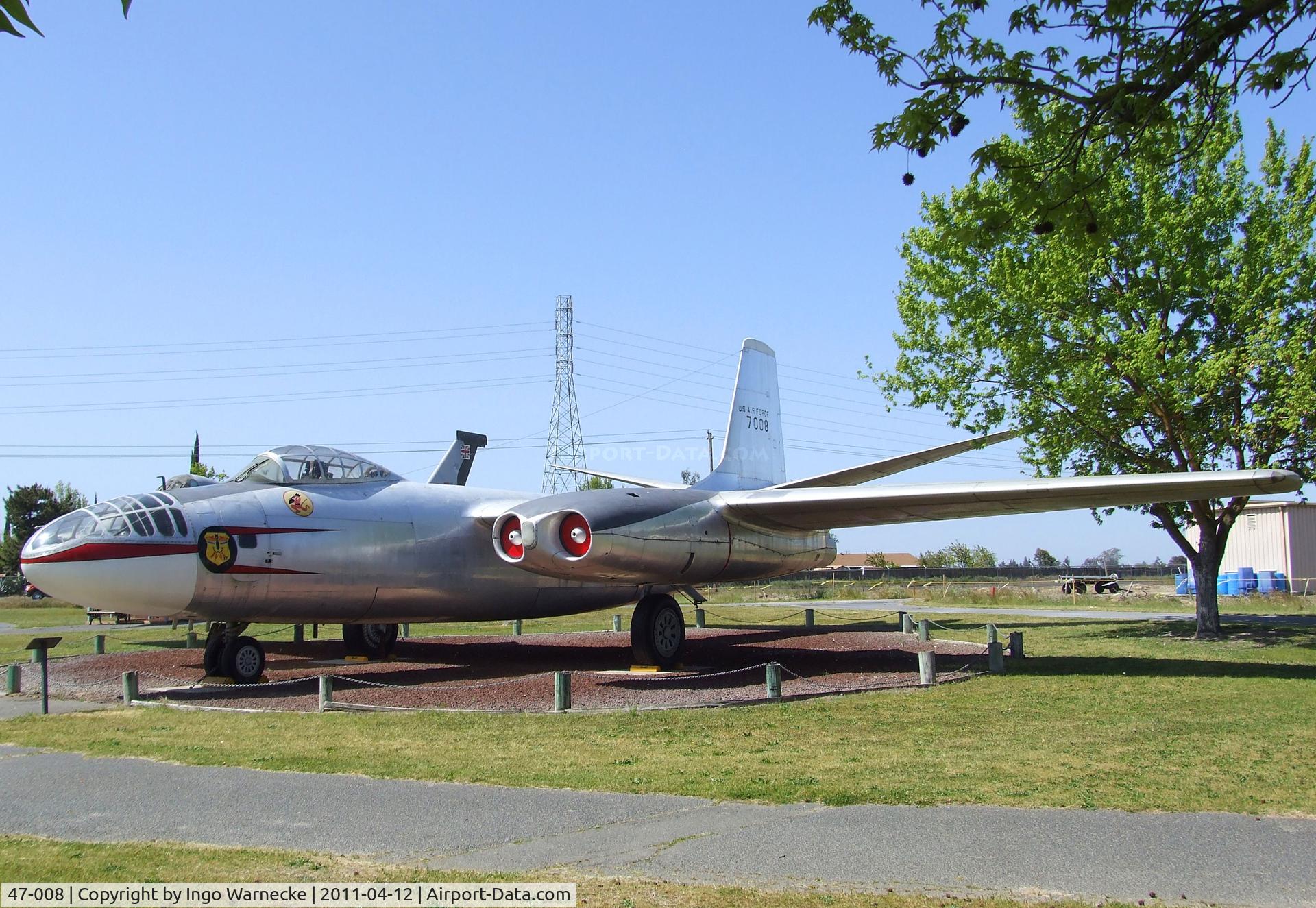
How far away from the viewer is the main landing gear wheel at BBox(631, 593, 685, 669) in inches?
653

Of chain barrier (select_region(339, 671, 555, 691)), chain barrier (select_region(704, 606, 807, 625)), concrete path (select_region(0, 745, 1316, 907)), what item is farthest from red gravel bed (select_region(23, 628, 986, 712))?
chain barrier (select_region(704, 606, 807, 625))

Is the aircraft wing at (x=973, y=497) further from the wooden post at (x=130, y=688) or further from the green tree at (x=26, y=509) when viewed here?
the green tree at (x=26, y=509)

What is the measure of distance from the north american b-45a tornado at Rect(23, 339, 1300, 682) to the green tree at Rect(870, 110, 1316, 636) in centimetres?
528

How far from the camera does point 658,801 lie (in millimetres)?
7477

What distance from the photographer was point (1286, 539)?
44469mm

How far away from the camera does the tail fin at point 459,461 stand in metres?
23.2

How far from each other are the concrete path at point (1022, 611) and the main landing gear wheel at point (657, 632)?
13980mm

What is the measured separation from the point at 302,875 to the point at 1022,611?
106 ft

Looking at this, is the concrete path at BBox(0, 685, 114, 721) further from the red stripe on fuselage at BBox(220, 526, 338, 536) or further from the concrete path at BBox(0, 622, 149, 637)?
the concrete path at BBox(0, 622, 149, 637)

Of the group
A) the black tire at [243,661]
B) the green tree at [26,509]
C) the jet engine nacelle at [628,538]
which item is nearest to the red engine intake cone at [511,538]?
the jet engine nacelle at [628,538]

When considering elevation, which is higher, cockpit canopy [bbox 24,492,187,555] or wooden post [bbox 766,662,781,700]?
cockpit canopy [bbox 24,492,187,555]

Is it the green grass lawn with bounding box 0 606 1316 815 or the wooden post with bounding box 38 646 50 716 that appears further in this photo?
the wooden post with bounding box 38 646 50 716

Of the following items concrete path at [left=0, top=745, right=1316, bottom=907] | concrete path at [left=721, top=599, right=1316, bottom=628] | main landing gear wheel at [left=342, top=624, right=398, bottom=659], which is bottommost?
concrete path at [left=0, top=745, right=1316, bottom=907]

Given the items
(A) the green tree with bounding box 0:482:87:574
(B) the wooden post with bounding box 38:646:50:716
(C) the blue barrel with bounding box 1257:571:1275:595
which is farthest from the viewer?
(A) the green tree with bounding box 0:482:87:574
